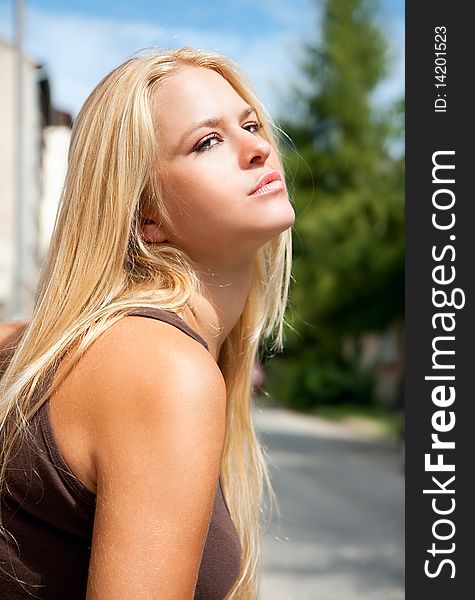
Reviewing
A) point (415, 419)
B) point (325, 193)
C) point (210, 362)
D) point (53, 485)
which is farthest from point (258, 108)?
point (325, 193)

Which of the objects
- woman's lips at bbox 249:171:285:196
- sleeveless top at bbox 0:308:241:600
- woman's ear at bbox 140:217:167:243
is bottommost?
sleeveless top at bbox 0:308:241:600

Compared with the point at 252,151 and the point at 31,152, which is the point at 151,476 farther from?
the point at 31,152

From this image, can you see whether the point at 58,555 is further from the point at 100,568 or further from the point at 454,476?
the point at 454,476

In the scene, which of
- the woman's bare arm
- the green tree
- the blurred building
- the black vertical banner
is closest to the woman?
the woman's bare arm

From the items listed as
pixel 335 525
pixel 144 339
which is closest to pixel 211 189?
pixel 144 339

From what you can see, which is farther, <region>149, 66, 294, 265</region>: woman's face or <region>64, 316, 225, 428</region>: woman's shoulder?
<region>149, 66, 294, 265</region>: woman's face

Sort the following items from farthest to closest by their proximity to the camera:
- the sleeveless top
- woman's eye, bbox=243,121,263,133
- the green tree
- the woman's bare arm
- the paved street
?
1. the green tree
2. the paved street
3. woman's eye, bbox=243,121,263,133
4. the sleeveless top
5. the woman's bare arm

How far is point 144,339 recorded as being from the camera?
1.57 metres

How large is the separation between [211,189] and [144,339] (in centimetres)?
44

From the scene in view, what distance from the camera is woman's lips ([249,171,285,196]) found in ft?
6.28

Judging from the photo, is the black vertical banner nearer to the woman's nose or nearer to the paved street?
the paved street

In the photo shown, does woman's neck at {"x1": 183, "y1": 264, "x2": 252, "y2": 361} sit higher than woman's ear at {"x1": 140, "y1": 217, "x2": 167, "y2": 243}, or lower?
lower

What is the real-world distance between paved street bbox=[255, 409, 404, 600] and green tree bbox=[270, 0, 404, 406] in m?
10.4

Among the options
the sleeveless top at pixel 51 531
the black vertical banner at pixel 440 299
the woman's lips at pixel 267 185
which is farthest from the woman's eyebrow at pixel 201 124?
the black vertical banner at pixel 440 299
